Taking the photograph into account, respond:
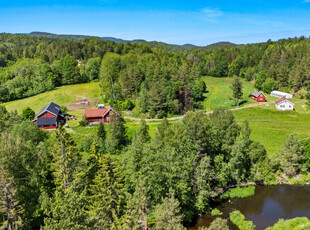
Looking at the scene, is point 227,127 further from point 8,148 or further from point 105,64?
point 105,64

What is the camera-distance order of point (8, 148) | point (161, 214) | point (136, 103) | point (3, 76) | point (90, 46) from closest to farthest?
point (161, 214) < point (8, 148) < point (136, 103) < point (3, 76) < point (90, 46)

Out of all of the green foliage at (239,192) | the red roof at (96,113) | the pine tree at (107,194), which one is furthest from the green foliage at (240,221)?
the red roof at (96,113)

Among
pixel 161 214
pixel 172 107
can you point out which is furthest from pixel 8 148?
pixel 172 107

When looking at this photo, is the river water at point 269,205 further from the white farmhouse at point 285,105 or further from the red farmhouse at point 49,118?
the red farmhouse at point 49,118

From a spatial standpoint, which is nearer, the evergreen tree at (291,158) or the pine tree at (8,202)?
the pine tree at (8,202)

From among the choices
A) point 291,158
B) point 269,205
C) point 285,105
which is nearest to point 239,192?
point 269,205
